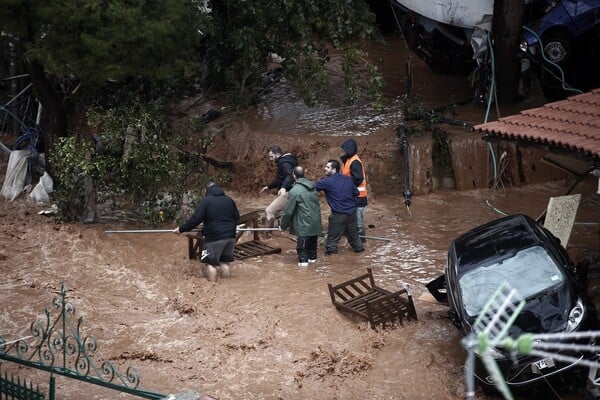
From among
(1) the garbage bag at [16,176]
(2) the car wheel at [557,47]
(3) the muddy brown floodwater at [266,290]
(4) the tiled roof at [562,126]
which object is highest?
(2) the car wheel at [557,47]

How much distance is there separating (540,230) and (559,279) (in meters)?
1.16

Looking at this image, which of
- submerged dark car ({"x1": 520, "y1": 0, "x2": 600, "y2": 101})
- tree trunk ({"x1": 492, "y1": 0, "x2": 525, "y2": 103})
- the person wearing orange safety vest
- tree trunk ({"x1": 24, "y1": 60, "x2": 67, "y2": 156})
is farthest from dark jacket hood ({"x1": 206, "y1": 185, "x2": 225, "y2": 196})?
submerged dark car ({"x1": 520, "y1": 0, "x2": 600, "y2": 101})

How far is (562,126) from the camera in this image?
1116 centimetres

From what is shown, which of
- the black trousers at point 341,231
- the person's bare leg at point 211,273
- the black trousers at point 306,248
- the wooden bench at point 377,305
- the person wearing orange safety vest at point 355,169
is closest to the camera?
the wooden bench at point 377,305

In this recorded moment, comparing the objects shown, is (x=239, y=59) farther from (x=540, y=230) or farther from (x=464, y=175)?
(x=540, y=230)

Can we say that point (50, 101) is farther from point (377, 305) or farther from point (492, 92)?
point (492, 92)

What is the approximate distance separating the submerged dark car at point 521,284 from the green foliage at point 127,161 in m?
6.06

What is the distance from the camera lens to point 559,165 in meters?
12.7

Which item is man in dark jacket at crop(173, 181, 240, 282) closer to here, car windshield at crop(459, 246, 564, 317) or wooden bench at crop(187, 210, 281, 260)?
wooden bench at crop(187, 210, 281, 260)

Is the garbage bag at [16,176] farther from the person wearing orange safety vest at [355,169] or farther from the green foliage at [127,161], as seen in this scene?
the person wearing orange safety vest at [355,169]

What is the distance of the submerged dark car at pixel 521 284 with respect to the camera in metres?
8.60

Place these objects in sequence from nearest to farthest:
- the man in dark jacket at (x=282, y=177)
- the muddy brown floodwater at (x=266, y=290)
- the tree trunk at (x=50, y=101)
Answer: the muddy brown floodwater at (x=266, y=290) → the man in dark jacket at (x=282, y=177) → the tree trunk at (x=50, y=101)

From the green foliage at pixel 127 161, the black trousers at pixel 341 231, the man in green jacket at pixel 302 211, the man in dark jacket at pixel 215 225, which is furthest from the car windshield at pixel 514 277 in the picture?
the green foliage at pixel 127 161

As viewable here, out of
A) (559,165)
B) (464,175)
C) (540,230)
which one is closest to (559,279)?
(540,230)
